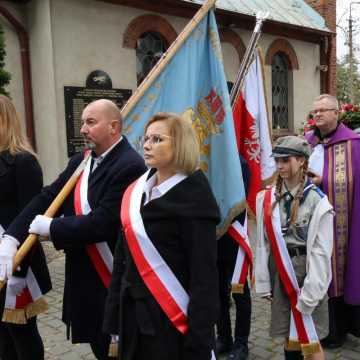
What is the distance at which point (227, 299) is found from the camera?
3.59 meters

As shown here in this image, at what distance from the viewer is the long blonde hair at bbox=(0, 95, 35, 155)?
8.81 ft

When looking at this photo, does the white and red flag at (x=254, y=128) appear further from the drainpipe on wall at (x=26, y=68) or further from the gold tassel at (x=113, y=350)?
the drainpipe on wall at (x=26, y=68)

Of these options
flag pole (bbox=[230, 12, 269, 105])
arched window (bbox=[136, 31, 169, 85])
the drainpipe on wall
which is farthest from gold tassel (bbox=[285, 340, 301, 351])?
arched window (bbox=[136, 31, 169, 85])

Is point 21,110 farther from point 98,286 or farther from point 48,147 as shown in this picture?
point 98,286

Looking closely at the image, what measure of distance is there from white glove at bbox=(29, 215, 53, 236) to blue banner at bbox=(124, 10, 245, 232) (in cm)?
96

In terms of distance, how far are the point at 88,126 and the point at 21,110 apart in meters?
7.11

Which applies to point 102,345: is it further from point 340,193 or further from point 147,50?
point 147,50

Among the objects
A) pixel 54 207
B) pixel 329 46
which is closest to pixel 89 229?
pixel 54 207

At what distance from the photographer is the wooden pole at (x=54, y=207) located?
2544mm

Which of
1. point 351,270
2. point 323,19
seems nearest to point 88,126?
point 351,270

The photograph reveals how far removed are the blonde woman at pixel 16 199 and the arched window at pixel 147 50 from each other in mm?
7470

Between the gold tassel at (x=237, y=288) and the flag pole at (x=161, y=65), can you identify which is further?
the gold tassel at (x=237, y=288)

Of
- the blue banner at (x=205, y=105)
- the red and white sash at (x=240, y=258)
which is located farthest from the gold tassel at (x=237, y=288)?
the blue banner at (x=205, y=105)

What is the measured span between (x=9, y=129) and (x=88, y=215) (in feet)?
2.78
